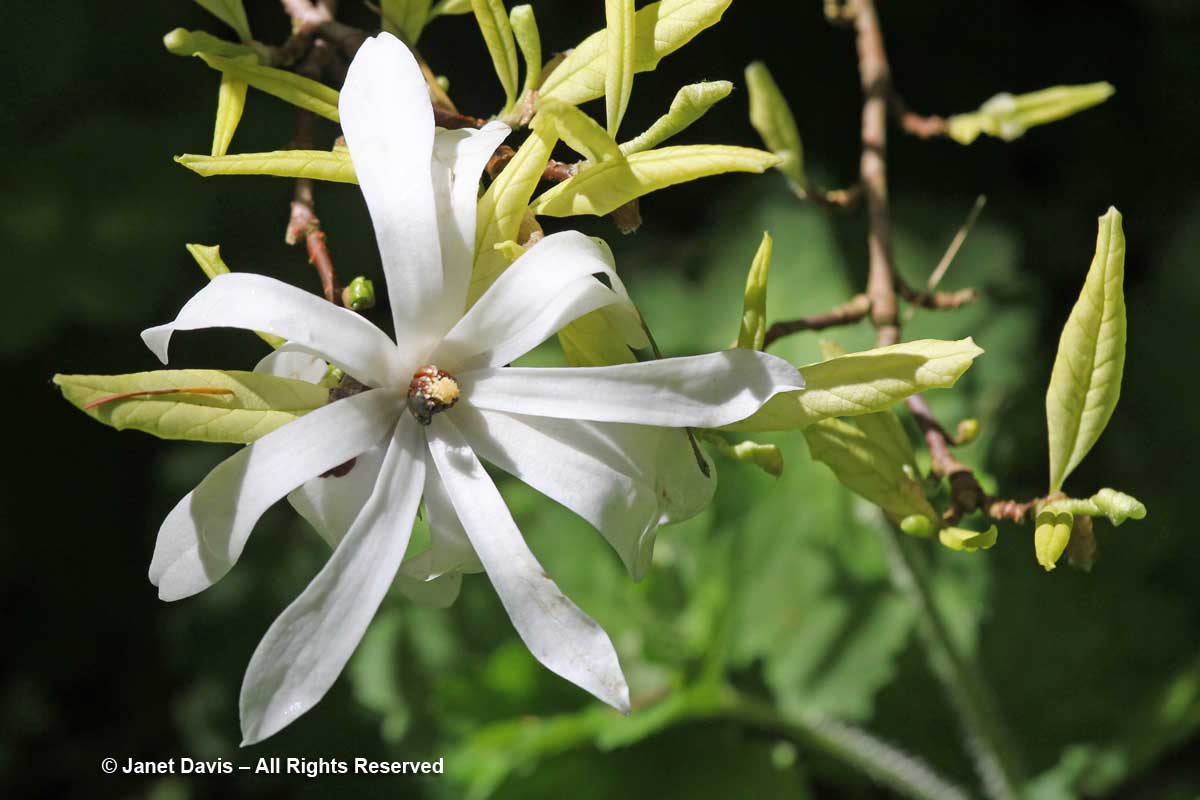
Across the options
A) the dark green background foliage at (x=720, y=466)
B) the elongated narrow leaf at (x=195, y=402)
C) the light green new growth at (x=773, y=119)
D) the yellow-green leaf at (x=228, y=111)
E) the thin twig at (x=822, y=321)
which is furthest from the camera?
the dark green background foliage at (x=720, y=466)

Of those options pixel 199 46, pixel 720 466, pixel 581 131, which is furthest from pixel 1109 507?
pixel 720 466

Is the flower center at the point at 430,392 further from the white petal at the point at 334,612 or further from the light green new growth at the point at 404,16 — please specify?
the light green new growth at the point at 404,16

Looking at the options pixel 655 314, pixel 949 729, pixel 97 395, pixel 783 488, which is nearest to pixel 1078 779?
pixel 949 729

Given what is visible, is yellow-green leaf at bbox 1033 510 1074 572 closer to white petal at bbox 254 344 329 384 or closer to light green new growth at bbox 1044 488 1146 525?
light green new growth at bbox 1044 488 1146 525

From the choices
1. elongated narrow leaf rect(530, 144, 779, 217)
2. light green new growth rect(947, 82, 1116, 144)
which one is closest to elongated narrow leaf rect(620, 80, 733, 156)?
elongated narrow leaf rect(530, 144, 779, 217)

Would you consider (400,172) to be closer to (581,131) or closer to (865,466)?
(581,131)

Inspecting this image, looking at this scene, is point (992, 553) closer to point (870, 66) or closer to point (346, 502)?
point (870, 66)

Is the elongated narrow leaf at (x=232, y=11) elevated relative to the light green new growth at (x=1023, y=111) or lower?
elevated

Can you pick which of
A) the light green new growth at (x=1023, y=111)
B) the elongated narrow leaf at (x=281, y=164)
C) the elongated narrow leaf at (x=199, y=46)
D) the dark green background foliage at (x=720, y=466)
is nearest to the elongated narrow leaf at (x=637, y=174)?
the elongated narrow leaf at (x=281, y=164)
